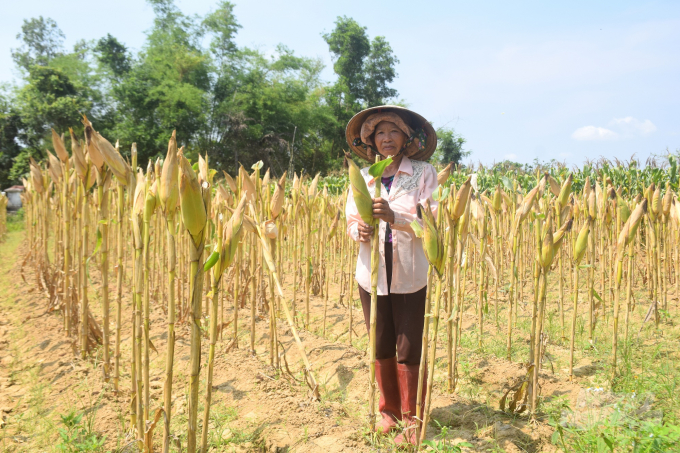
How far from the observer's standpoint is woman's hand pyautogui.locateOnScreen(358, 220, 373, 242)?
175 cm

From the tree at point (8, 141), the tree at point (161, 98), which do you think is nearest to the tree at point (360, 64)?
the tree at point (161, 98)

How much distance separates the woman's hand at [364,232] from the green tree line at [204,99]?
57.3 feet

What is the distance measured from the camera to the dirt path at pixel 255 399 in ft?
6.23

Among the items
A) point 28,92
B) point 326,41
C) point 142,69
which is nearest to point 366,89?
point 326,41

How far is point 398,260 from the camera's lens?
76.2 inches

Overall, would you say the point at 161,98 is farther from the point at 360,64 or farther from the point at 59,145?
the point at 59,145

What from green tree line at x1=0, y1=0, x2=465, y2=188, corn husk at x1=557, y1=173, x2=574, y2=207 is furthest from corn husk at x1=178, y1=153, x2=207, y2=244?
green tree line at x1=0, y1=0, x2=465, y2=188

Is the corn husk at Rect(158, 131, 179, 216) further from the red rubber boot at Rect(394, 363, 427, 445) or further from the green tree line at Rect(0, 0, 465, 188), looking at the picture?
the green tree line at Rect(0, 0, 465, 188)

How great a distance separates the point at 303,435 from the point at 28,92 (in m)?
23.1

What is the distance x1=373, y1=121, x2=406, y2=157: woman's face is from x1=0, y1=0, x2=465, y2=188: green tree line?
678 inches

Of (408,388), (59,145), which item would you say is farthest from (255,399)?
(59,145)

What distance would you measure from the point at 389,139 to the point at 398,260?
1.90 feet

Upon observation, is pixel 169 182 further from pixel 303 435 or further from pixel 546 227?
pixel 546 227

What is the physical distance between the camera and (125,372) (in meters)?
2.64
